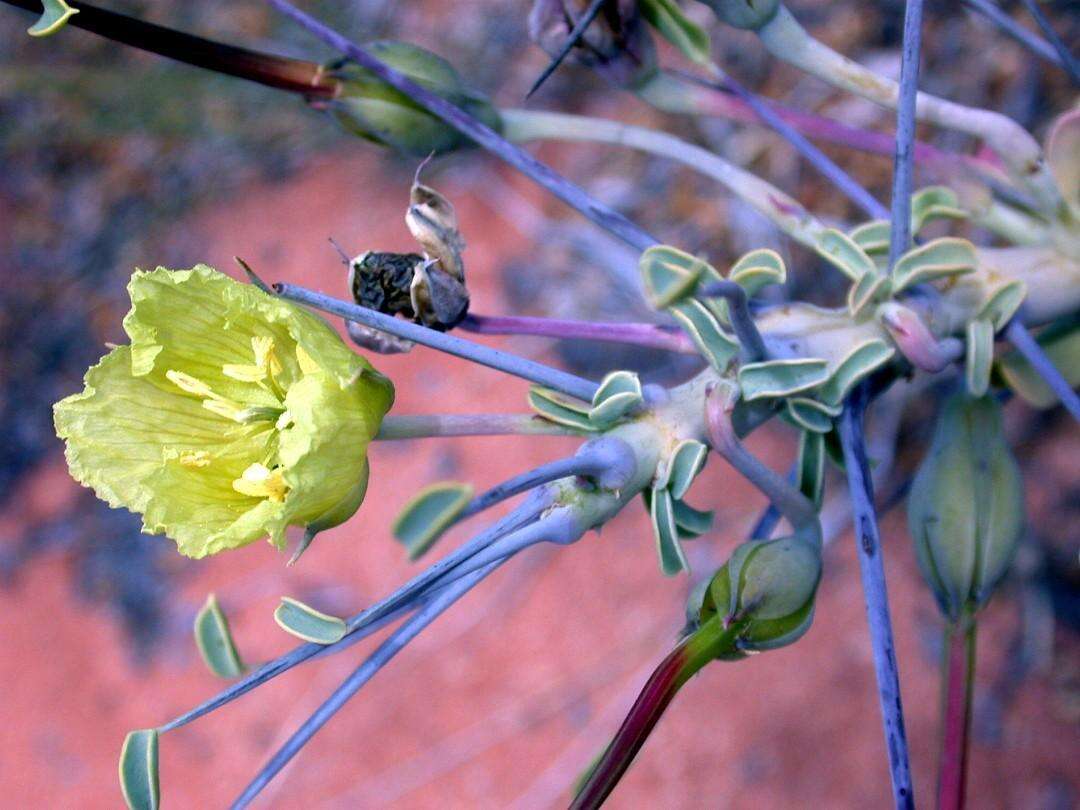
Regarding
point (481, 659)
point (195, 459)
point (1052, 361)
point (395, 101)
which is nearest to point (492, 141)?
point (395, 101)

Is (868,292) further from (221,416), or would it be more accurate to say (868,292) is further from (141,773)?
(141,773)

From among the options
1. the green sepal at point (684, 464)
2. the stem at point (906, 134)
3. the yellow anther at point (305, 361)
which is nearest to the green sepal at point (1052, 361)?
the stem at point (906, 134)

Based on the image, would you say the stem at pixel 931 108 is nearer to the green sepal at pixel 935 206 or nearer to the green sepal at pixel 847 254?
the green sepal at pixel 935 206

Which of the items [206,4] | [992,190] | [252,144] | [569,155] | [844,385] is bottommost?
[252,144]

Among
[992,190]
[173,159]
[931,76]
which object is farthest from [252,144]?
[992,190]

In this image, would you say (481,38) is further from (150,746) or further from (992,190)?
(150,746)
